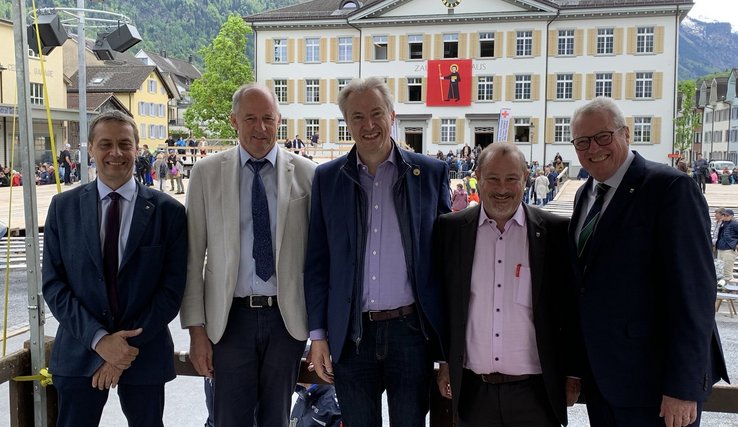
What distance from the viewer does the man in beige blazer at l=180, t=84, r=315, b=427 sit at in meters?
2.91

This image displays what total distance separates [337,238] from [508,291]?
0.70 meters

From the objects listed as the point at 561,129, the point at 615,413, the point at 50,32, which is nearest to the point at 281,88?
the point at 561,129

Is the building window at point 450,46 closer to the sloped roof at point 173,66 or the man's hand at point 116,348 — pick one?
the man's hand at point 116,348

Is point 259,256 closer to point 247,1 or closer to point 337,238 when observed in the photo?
point 337,238

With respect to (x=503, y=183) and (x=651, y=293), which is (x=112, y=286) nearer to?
(x=503, y=183)

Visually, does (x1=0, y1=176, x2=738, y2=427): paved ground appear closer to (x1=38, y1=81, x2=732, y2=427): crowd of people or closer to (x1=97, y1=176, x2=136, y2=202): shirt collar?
(x1=38, y1=81, x2=732, y2=427): crowd of people

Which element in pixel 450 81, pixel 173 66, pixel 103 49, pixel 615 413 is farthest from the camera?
pixel 173 66

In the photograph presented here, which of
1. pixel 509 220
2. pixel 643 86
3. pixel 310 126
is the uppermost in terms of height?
pixel 643 86

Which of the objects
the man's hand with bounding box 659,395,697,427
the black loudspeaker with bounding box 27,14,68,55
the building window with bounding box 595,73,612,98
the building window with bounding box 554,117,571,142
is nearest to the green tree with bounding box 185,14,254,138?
the building window with bounding box 554,117,571,142

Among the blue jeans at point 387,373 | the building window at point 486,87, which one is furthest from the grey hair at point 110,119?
the building window at point 486,87

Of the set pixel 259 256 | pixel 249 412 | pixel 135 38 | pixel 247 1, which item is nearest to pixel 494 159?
pixel 259 256

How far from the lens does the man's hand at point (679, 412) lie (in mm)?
2375

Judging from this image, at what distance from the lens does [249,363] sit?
2916 millimetres

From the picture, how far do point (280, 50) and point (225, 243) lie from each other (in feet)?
165
